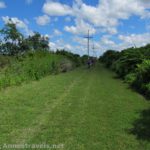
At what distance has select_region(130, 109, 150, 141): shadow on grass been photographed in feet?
23.1

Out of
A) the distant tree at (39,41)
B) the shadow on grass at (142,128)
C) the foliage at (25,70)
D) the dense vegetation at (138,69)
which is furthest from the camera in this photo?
the distant tree at (39,41)

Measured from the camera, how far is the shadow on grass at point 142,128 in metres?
7.04

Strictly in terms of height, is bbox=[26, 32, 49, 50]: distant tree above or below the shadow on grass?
above

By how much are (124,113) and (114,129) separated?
7.03 feet

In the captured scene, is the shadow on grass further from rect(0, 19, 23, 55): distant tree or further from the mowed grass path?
rect(0, 19, 23, 55): distant tree

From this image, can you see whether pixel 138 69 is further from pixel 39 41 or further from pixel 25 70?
pixel 39 41

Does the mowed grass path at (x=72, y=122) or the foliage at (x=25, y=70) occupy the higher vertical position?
the foliage at (x=25, y=70)

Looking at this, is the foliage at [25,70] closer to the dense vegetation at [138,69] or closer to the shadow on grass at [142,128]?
the dense vegetation at [138,69]

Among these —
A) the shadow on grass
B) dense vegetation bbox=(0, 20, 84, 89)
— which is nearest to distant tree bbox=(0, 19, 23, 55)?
dense vegetation bbox=(0, 20, 84, 89)

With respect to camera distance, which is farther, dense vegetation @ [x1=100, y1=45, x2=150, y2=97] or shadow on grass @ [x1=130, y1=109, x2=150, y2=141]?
dense vegetation @ [x1=100, y1=45, x2=150, y2=97]

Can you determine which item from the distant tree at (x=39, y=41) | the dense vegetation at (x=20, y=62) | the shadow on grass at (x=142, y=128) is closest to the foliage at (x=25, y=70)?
the dense vegetation at (x=20, y=62)

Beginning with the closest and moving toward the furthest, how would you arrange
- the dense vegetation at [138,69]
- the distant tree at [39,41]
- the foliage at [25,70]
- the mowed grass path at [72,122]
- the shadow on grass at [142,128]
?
the mowed grass path at [72,122] → the shadow on grass at [142,128] → the dense vegetation at [138,69] → the foliage at [25,70] → the distant tree at [39,41]

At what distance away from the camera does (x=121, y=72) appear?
26.3m

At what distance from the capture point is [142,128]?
773 cm
